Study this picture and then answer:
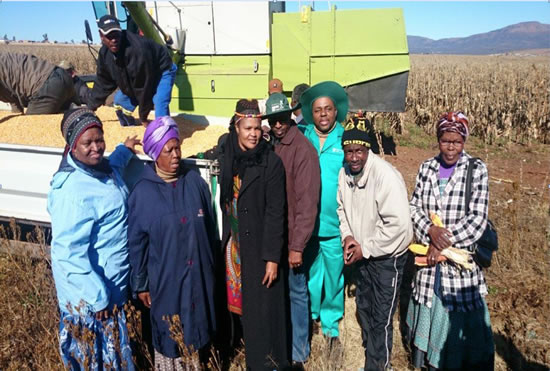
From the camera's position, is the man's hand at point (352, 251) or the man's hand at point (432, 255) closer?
the man's hand at point (432, 255)

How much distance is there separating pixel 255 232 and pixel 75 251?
912 millimetres

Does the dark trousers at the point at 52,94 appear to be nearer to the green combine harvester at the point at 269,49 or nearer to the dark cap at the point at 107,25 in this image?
the dark cap at the point at 107,25

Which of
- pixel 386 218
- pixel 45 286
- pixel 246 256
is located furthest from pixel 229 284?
pixel 45 286

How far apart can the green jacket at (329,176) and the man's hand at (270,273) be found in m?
0.66

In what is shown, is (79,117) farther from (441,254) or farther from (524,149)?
(524,149)

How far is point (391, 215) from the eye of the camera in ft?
7.31

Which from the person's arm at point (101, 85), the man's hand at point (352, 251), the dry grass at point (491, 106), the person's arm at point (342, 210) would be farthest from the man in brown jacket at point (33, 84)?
the dry grass at point (491, 106)

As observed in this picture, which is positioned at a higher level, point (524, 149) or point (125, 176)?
point (125, 176)

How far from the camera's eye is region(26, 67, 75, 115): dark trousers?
13.7 ft

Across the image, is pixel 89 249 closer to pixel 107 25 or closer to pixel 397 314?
pixel 107 25

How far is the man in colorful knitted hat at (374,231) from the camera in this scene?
2.23 meters

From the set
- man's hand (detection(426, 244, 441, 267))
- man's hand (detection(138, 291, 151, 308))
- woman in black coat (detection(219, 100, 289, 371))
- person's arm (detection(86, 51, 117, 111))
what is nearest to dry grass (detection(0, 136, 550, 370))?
man's hand (detection(138, 291, 151, 308))

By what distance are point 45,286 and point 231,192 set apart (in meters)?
1.89

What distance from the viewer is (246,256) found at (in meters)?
2.22
